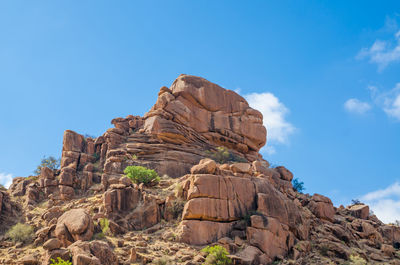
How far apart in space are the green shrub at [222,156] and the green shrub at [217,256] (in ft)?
74.5

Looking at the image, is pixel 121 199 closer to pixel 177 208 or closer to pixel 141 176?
pixel 177 208

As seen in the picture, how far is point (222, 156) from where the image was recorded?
53.6 metres

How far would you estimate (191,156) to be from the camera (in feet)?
169

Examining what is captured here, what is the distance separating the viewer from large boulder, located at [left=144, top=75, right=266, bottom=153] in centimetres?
5322

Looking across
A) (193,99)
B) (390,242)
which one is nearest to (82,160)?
(193,99)

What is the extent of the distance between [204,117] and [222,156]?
710 centimetres

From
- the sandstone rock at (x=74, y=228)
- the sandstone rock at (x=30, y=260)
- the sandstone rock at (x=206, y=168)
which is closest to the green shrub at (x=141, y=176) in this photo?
the sandstone rock at (x=206, y=168)

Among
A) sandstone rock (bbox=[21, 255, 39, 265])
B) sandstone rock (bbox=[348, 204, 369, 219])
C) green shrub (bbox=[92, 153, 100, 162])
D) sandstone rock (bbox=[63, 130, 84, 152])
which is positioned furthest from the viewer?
green shrub (bbox=[92, 153, 100, 162])

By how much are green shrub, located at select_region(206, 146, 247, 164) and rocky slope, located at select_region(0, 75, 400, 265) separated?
20 cm

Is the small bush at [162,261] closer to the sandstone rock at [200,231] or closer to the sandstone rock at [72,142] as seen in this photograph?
the sandstone rock at [200,231]

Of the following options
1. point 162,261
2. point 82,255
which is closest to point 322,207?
point 162,261

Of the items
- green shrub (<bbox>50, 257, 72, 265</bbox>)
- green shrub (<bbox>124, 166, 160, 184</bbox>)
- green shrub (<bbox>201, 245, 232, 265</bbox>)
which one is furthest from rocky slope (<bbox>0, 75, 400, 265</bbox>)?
green shrub (<bbox>124, 166, 160, 184</bbox>)

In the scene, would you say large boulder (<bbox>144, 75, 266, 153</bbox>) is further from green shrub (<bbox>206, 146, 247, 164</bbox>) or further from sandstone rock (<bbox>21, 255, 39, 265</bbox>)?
sandstone rock (<bbox>21, 255, 39, 265</bbox>)

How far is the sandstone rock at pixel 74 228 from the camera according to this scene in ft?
101
